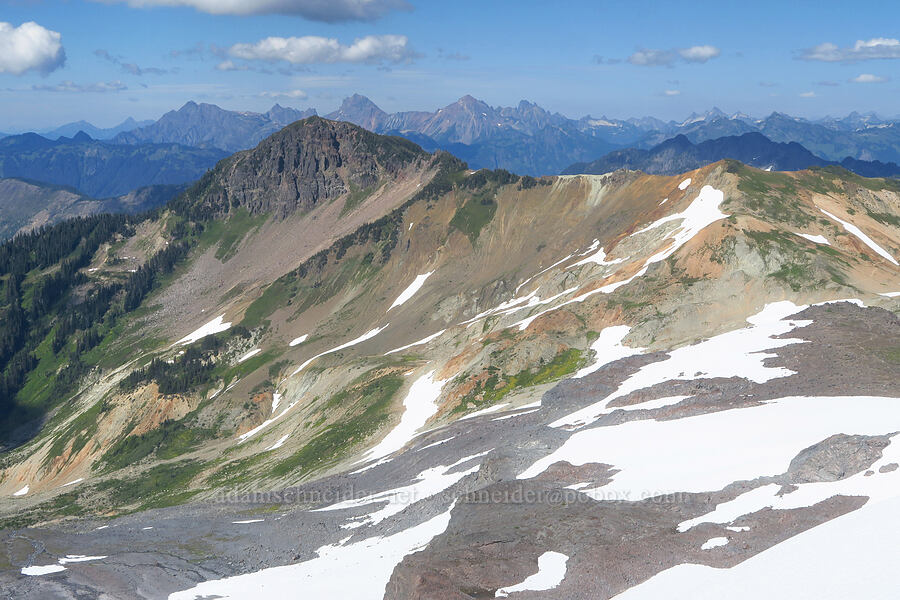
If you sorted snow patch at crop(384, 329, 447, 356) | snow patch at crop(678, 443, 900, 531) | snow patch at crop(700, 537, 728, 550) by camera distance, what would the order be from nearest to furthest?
1. snow patch at crop(700, 537, 728, 550)
2. snow patch at crop(678, 443, 900, 531)
3. snow patch at crop(384, 329, 447, 356)

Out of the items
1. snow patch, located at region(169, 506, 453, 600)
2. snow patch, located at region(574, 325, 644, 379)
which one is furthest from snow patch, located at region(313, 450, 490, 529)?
snow patch, located at region(574, 325, 644, 379)

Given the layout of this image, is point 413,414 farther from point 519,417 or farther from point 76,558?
point 76,558

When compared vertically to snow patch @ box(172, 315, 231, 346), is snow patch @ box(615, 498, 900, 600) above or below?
above

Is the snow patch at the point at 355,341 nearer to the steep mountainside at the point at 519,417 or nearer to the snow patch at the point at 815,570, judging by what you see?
the steep mountainside at the point at 519,417

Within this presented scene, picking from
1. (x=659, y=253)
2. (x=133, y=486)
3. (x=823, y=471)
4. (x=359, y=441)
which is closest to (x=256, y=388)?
(x=133, y=486)

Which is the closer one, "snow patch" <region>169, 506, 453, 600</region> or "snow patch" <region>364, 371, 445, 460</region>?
"snow patch" <region>169, 506, 453, 600</region>

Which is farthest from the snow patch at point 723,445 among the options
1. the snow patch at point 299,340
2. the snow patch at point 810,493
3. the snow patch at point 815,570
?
the snow patch at point 299,340

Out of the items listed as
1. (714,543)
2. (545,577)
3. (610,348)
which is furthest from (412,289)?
(714,543)

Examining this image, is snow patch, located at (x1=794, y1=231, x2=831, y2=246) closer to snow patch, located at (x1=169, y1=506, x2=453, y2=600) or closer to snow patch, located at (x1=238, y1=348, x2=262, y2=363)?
snow patch, located at (x1=169, y1=506, x2=453, y2=600)

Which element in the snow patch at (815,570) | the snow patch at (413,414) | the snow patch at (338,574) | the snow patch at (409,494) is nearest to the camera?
the snow patch at (815,570)
